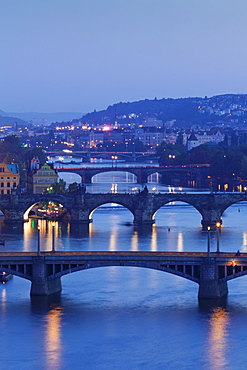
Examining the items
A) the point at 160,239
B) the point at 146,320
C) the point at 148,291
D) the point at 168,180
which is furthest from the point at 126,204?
the point at 168,180

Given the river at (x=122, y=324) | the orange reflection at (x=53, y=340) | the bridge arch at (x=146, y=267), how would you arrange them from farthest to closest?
1. the bridge arch at (x=146, y=267)
2. the river at (x=122, y=324)
3. the orange reflection at (x=53, y=340)

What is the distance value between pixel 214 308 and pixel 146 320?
280 centimetres

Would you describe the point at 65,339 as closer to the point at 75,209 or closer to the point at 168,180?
the point at 75,209

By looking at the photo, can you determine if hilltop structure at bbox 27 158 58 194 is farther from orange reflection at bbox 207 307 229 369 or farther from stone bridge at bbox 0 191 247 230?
orange reflection at bbox 207 307 229 369

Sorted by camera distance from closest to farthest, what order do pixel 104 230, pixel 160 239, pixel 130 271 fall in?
1. pixel 130 271
2. pixel 160 239
3. pixel 104 230

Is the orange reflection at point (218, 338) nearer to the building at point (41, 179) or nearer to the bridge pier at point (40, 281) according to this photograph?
the bridge pier at point (40, 281)

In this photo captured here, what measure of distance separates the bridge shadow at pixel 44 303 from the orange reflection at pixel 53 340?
0.38m

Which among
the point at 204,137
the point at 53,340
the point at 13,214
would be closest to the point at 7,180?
the point at 13,214

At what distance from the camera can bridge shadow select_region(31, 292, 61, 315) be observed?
39.2 metres

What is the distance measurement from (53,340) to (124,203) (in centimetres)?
3230

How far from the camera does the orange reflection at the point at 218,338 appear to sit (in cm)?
3378

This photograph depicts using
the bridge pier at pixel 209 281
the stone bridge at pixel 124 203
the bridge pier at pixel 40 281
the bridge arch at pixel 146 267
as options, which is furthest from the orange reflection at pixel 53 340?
the stone bridge at pixel 124 203

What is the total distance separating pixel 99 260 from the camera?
4062 cm

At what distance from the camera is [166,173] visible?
113m
